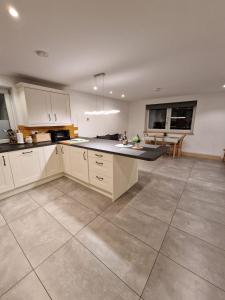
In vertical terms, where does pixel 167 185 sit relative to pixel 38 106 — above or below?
below

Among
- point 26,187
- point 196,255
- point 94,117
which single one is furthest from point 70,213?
point 94,117

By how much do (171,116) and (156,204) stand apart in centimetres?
448

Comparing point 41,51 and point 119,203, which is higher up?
point 41,51

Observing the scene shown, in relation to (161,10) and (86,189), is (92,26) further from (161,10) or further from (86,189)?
(86,189)

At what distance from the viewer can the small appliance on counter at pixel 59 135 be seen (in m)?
3.22

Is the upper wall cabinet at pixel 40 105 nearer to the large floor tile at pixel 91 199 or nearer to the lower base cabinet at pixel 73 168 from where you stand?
the lower base cabinet at pixel 73 168

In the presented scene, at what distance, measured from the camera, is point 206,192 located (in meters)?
2.62

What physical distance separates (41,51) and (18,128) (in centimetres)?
194

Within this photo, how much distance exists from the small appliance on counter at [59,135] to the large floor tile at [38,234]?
5.70ft

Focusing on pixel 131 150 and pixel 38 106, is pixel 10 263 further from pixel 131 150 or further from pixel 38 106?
pixel 38 106

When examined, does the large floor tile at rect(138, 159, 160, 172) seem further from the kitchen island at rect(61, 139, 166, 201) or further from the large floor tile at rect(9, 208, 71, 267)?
the large floor tile at rect(9, 208, 71, 267)

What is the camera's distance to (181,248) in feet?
4.91

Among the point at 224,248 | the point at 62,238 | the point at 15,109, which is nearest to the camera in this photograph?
the point at 224,248

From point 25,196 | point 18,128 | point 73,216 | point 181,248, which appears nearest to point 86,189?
point 73,216
